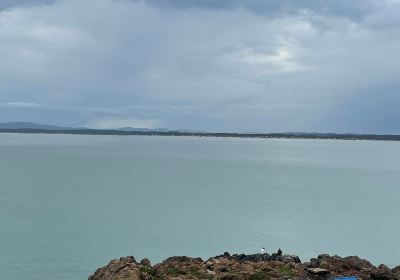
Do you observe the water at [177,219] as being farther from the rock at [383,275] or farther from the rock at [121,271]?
the rock at [383,275]

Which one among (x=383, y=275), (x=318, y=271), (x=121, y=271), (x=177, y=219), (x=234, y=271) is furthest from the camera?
(x=177, y=219)

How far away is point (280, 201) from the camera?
75.7 m

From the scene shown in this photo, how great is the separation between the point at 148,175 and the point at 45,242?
219ft

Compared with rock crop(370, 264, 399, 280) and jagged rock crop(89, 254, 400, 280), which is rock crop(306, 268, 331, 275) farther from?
rock crop(370, 264, 399, 280)

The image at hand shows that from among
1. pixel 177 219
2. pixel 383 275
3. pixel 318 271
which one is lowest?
pixel 177 219

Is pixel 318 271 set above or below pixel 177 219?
above

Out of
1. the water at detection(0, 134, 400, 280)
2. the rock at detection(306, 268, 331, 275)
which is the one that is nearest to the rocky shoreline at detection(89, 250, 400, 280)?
the rock at detection(306, 268, 331, 275)

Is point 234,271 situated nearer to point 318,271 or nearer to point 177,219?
point 318,271

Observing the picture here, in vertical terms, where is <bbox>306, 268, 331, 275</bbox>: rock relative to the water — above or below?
above

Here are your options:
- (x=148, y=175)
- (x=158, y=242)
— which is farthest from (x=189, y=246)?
(x=148, y=175)

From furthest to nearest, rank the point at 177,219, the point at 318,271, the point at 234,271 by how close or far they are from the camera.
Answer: the point at 177,219, the point at 318,271, the point at 234,271

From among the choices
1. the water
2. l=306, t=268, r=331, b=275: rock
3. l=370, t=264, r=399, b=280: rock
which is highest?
l=370, t=264, r=399, b=280: rock

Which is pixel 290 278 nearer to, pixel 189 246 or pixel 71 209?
pixel 189 246

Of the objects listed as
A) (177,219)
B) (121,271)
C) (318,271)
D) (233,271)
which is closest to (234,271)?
(233,271)
